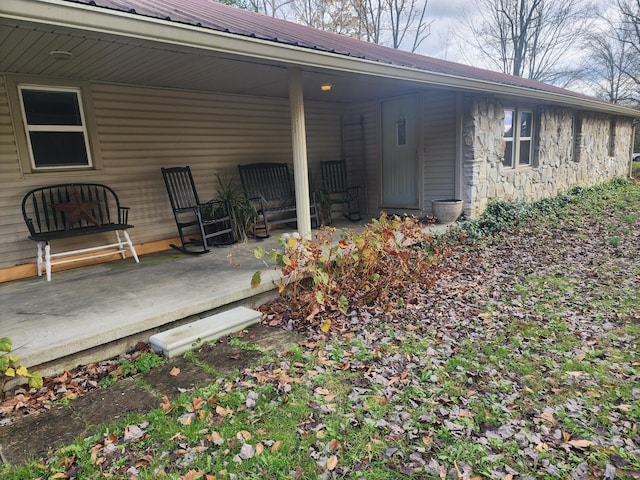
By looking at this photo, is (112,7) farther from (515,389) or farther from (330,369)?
(515,389)

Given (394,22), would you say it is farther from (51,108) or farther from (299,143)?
(51,108)

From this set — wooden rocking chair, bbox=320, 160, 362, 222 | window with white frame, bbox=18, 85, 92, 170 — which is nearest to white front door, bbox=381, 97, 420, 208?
wooden rocking chair, bbox=320, 160, 362, 222

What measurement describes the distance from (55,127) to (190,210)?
1659 mm

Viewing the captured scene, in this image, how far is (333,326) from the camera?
3.19 metres

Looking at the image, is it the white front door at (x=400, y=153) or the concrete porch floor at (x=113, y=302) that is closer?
the concrete porch floor at (x=113, y=302)

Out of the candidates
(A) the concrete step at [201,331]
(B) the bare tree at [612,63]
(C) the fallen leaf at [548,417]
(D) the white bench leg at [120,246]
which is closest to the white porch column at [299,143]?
(A) the concrete step at [201,331]

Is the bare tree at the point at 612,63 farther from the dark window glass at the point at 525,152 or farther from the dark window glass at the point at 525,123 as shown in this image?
the dark window glass at the point at 525,152

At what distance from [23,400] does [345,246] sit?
2400 mm

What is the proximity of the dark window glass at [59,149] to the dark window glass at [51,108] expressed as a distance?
5.2 inches

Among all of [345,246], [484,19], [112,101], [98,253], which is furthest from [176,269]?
[484,19]

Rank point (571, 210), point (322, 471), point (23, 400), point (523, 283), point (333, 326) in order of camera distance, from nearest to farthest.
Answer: point (322, 471), point (23, 400), point (333, 326), point (523, 283), point (571, 210)

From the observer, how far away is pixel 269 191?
20.4ft

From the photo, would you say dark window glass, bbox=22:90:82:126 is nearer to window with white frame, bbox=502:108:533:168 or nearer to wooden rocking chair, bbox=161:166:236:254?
wooden rocking chair, bbox=161:166:236:254

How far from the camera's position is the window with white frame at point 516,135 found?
24.4 feet
